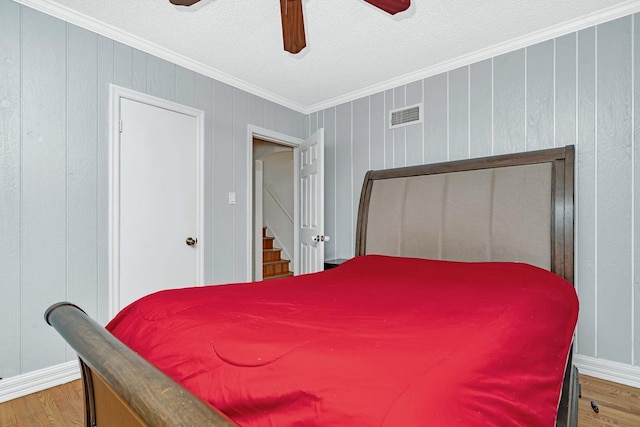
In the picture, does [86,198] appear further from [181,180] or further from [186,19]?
[186,19]

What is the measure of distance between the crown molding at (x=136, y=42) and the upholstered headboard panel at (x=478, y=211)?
5.31 ft

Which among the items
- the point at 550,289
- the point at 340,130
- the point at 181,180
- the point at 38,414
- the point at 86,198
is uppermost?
the point at 340,130

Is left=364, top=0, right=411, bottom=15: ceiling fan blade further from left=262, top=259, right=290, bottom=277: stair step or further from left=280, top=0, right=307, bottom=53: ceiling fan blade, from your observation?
left=262, top=259, right=290, bottom=277: stair step

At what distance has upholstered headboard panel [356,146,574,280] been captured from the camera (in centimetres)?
220

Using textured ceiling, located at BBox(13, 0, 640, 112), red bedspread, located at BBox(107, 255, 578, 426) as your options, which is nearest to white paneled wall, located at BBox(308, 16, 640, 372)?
textured ceiling, located at BBox(13, 0, 640, 112)

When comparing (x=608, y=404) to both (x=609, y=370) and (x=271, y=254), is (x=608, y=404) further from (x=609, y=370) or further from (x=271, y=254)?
(x=271, y=254)

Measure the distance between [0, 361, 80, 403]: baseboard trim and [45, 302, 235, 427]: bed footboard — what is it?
1.35 m

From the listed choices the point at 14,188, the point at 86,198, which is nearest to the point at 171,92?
the point at 86,198

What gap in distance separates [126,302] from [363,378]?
95.6 inches

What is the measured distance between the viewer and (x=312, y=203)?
3.70 meters

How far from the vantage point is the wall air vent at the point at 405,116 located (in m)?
3.18

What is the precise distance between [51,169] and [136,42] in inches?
45.6

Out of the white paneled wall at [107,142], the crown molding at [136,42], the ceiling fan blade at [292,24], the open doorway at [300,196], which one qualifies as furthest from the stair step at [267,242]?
the ceiling fan blade at [292,24]

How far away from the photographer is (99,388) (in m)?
1.05
